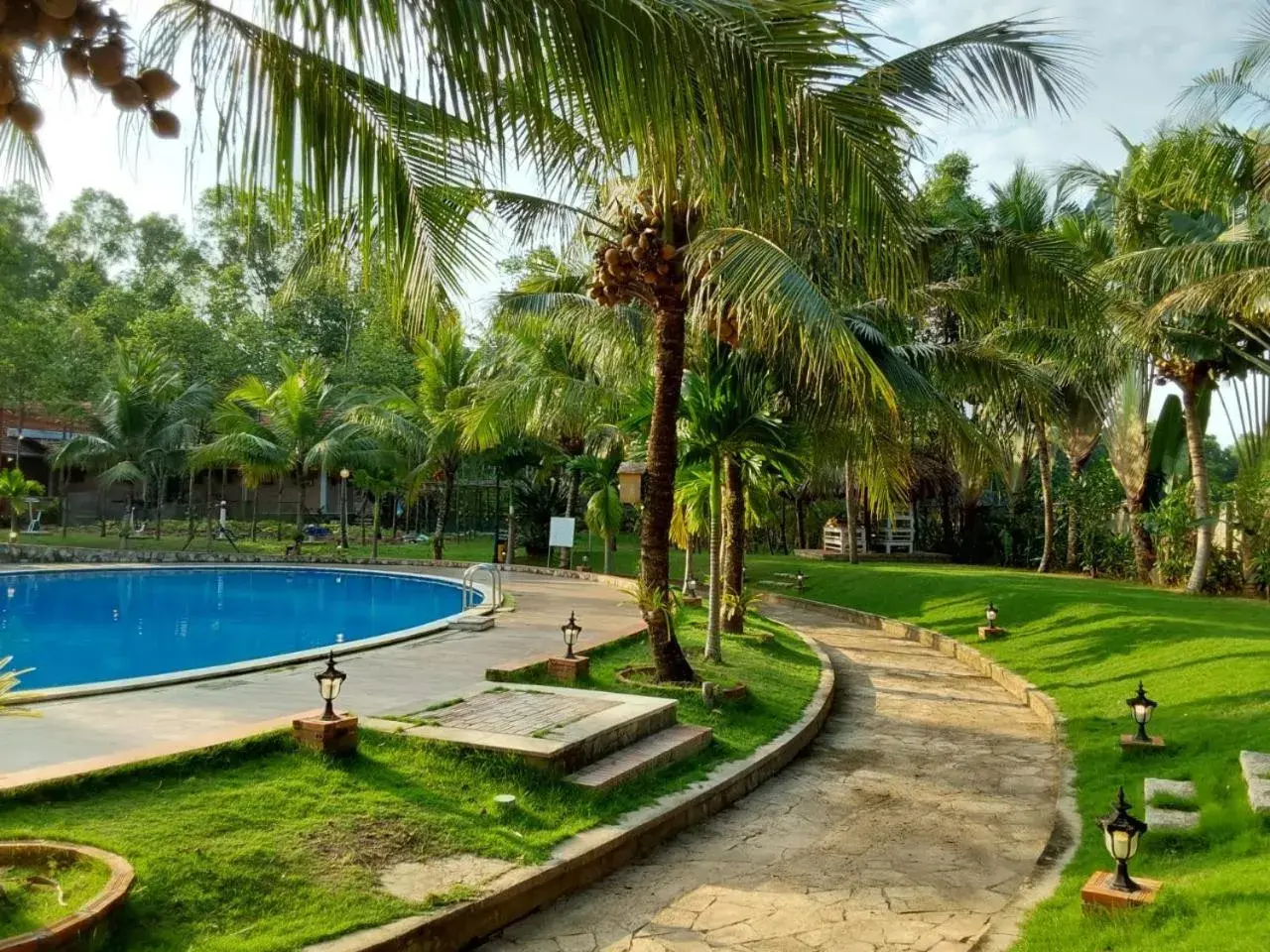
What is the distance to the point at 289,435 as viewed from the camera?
2642 cm

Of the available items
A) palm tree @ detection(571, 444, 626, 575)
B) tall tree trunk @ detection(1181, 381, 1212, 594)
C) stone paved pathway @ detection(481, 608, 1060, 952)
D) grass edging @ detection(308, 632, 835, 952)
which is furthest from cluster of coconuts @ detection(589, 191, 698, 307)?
palm tree @ detection(571, 444, 626, 575)

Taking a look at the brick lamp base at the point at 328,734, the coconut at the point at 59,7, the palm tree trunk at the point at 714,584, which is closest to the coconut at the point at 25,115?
the coconut at the point at 59,7

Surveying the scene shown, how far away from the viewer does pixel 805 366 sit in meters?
11.3

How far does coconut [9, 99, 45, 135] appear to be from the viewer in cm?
265

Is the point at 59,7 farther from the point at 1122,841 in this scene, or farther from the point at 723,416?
the point at 723,416

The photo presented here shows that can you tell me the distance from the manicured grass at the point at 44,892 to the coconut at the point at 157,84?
116 inches

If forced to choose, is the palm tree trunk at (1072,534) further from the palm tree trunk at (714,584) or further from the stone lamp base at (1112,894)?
the stone lamp base at (1112,894)

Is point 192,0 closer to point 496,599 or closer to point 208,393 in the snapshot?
point 496,599

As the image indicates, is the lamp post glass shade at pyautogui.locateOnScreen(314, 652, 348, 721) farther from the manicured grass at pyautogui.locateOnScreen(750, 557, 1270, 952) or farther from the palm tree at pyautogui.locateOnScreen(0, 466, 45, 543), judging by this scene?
the palm tree at pyautogui.locateOnScreen(0, 466, 45, 543)

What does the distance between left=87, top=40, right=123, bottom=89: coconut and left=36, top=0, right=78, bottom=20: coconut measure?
0.45 ft

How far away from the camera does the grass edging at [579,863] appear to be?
A: 4090 millimetres

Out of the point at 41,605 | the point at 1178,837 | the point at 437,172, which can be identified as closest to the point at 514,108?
the point at 437,172

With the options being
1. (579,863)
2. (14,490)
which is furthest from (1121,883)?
(14,490)

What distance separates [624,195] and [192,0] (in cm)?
579
